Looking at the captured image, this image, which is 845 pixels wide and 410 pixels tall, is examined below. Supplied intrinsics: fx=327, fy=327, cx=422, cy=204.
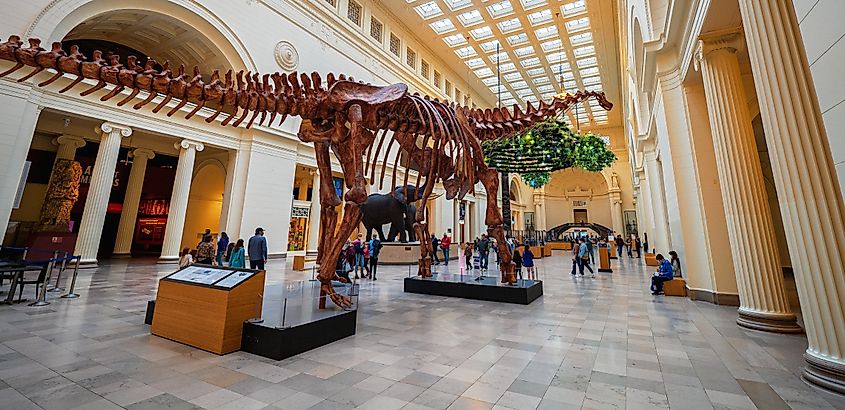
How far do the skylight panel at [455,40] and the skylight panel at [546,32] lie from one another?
15.3 ft

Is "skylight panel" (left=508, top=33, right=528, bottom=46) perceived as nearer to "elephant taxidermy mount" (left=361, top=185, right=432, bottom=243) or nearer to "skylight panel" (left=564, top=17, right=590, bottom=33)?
"skylight panel" (left=564, top=17, right=590, bottom=33)

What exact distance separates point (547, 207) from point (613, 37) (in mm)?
22047

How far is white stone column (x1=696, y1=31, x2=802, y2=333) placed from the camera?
4.27 m

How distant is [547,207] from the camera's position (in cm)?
3925

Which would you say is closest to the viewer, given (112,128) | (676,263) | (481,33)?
(676,263)

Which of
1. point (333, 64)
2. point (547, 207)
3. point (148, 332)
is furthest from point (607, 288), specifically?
point (547, 207)

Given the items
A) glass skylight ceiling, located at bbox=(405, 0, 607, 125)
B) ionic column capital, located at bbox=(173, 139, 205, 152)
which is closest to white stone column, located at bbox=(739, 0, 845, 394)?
glass skylight ceiling, located at bbox=(405, 0, 607, 125)

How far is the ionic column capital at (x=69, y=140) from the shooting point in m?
12.3

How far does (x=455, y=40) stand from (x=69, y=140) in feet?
66.8

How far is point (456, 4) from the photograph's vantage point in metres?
18.5

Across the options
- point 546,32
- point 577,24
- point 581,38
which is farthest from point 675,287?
point 581,38

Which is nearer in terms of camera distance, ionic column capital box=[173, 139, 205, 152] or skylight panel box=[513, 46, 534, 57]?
ionic column capital box=[173, 139, 205, 152]

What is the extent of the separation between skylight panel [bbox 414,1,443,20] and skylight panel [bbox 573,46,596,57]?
9395 mm

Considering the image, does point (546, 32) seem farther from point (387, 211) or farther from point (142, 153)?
point (142, 153)
